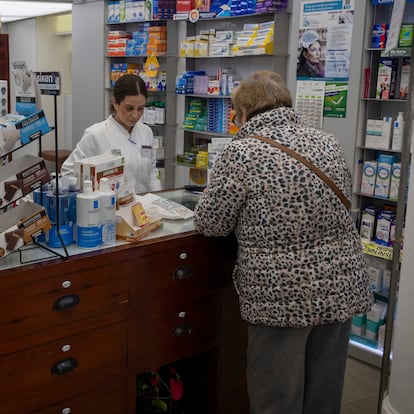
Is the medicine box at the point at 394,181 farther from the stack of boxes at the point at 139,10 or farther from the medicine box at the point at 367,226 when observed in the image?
the stack of boxes at the point at 139,10

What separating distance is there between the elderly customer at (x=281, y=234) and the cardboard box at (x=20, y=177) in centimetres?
66

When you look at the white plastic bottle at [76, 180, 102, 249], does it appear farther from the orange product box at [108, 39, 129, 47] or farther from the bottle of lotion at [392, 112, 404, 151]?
the orange product box at [108, 39, 129, 47]

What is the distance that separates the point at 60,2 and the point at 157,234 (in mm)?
5287

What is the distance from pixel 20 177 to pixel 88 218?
332mm

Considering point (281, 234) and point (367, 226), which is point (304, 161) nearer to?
point (281, 234)

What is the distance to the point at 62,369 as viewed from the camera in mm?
2262

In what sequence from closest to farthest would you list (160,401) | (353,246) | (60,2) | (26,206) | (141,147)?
(26,206) → (353,246) → (160,401) → (141,147) → (60,2)

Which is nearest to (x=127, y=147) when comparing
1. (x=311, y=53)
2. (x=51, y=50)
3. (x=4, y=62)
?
(x=4, y=62)

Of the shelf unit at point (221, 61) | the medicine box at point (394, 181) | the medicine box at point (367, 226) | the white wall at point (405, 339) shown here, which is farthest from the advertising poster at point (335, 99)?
the white wall at point (405, 339)

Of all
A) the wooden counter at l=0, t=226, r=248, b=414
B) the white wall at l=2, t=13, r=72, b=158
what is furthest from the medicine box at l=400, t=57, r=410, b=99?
the white wall at l=2, t=13, r=72, b=158

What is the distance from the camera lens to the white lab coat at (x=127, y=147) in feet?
12.3

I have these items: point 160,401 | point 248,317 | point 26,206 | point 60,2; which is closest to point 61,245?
point 26,206

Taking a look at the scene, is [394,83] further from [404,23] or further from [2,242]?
[2,242]

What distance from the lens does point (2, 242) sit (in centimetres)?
202
